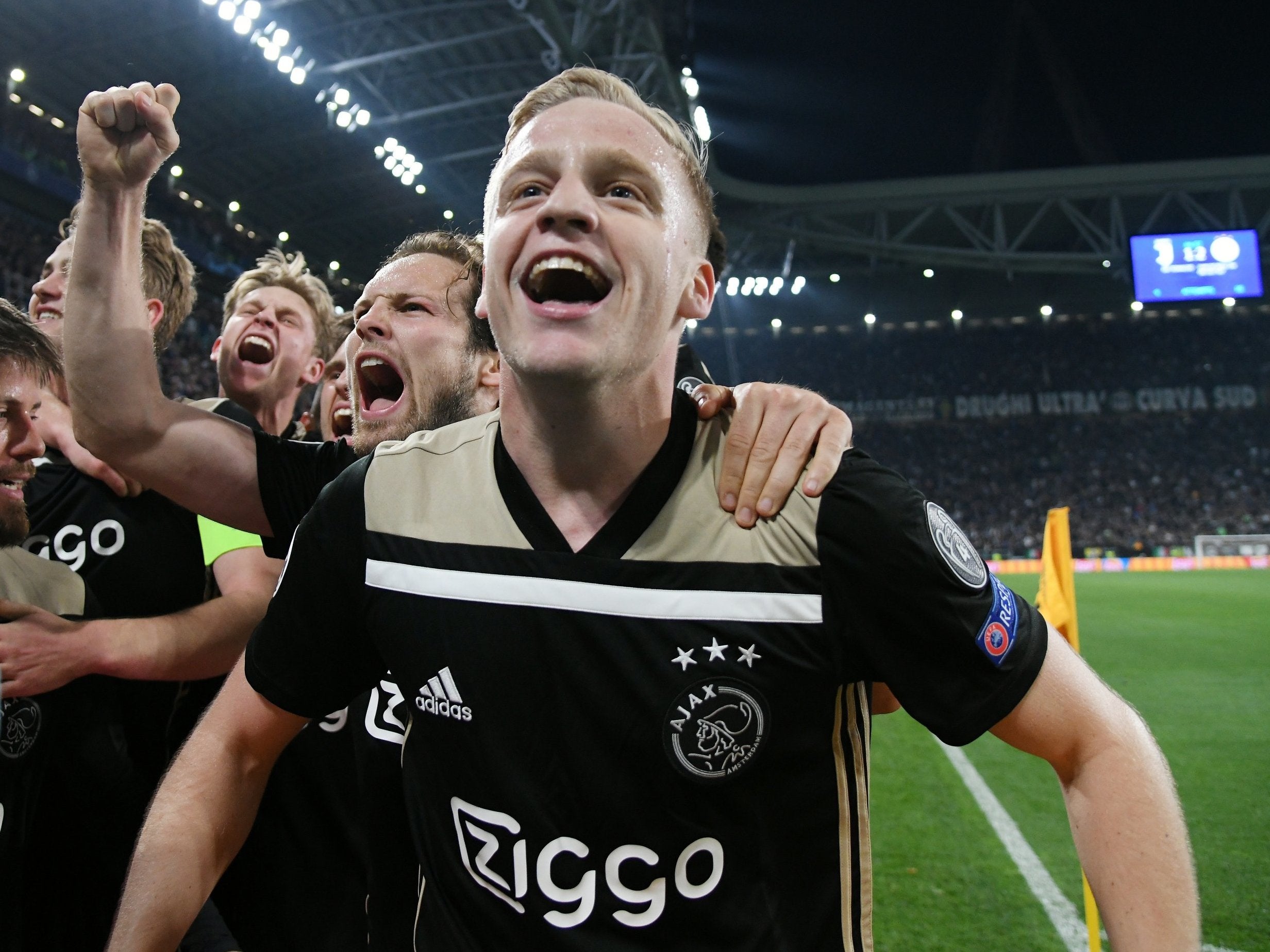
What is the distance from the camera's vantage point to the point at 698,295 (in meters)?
1.79

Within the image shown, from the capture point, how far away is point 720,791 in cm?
144

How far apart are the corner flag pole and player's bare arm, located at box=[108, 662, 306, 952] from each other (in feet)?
9.12

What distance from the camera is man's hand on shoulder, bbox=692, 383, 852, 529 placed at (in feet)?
4.87

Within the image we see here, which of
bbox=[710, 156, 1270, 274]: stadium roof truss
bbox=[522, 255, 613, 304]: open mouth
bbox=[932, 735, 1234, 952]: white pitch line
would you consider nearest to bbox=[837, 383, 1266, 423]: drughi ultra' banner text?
bbox=[710, 156, 1270, 274]: stadium roof truss

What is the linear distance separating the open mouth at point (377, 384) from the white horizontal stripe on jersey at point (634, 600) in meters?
1.33

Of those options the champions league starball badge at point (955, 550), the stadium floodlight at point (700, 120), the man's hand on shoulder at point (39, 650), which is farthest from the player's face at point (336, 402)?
the stadium floodlight at point (700, 120)

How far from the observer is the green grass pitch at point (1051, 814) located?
13.8ft

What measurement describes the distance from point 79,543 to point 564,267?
1.60 metres

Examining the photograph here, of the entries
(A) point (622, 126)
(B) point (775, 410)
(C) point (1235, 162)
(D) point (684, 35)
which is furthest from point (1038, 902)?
(C) point (1235, 162)

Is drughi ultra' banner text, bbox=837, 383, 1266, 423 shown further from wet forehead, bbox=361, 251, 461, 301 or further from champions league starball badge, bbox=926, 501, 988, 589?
champions league starball badge, bbox=926, 501, 988, 589

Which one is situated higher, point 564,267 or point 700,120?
point 700,120

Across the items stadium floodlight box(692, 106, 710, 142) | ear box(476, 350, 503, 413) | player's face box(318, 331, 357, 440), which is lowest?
ear box(476, 350, 503, 413)

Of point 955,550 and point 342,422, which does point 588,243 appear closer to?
point 955,550

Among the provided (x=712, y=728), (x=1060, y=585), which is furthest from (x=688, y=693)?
(x=1060, y=585)
